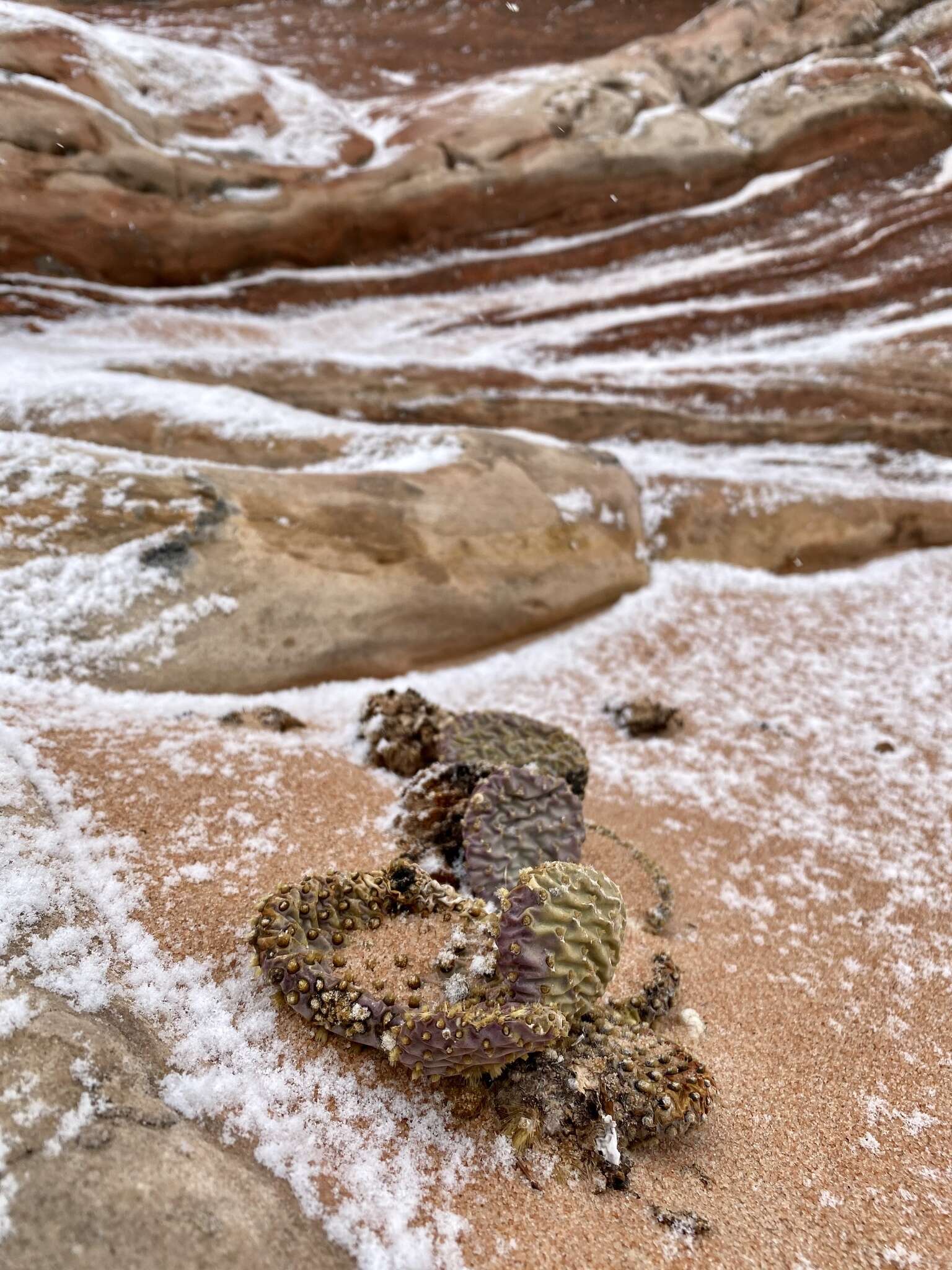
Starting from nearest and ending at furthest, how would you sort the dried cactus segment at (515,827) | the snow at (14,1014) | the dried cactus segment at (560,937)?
the snow at (14,1014) → the dried cactus segment at (560,937) → the dried cactus segment at (515,827)

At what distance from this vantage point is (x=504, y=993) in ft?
4.08

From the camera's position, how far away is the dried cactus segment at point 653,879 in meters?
1.98

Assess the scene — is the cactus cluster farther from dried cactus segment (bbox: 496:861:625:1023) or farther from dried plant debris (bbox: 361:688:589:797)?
dried plant debris (bbox: 361:688:589:797)

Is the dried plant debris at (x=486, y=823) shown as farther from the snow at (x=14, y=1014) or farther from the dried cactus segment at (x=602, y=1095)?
the snow at (x=14, y=1014)

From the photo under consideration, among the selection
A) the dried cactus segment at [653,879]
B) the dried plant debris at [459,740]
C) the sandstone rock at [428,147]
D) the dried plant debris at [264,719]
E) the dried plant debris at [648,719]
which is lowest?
the dried plant debris at [648,719]

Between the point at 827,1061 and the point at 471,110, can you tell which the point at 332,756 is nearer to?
the point at 827,1061

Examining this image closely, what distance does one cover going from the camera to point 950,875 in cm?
233

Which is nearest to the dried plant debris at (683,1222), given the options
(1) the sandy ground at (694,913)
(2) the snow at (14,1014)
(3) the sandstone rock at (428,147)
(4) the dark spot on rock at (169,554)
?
(1) the sandy ground at (694,913)

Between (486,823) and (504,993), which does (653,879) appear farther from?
(504,993)

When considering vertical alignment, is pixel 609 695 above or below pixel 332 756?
below

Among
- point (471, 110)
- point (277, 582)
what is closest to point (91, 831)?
point (277, 582)

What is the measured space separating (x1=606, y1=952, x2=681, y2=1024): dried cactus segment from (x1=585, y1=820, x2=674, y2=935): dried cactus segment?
9.3 inches

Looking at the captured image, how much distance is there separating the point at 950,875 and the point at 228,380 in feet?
14.2

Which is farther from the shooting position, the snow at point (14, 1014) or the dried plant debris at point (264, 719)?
the dried plant debris at point (264, 719)
